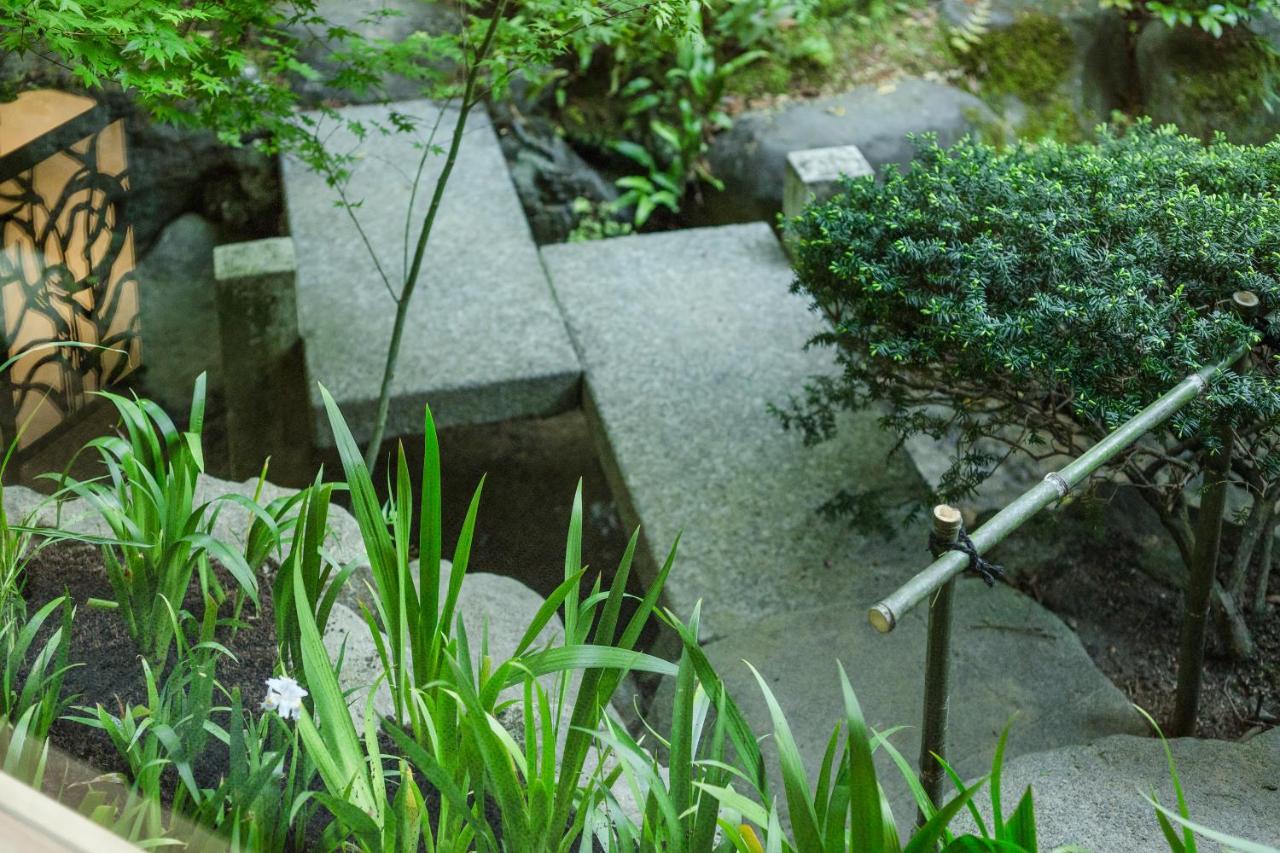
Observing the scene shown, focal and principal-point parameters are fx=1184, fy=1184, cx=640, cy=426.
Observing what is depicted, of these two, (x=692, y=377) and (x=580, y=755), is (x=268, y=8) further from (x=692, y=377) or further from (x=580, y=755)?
(x=580, y=755)

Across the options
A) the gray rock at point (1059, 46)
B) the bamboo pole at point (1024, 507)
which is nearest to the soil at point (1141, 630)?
the bamboo pole at point (1024, 507)

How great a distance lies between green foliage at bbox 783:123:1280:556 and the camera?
101 inches

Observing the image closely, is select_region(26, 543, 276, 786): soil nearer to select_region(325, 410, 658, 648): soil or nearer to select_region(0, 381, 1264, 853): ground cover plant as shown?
select_region(0, 381, 1264, 853): ground cover plant

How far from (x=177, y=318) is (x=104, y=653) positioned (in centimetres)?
177

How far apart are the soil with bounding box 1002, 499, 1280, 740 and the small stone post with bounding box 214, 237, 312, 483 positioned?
94.7 inches

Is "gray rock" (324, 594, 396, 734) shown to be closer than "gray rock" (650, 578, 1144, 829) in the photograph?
Yes

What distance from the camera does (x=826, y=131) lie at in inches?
221

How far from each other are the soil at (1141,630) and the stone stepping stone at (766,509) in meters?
0.17

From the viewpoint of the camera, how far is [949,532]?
1715 mm

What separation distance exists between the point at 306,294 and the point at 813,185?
2023mm

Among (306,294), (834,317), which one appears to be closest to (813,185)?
(834,317)

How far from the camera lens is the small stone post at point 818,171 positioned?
15.4 feet

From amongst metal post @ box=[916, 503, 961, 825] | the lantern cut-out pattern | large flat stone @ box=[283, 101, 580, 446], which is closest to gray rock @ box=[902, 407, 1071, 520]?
large flat stone @ box=[283, 101, 580, 446]

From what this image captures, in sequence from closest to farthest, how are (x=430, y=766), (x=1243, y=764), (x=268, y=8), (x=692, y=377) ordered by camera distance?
1. (x=430, y=766)
2. (x=1243, y=764)
3. (x=268, y=8)
4. (x=692, y=377)
